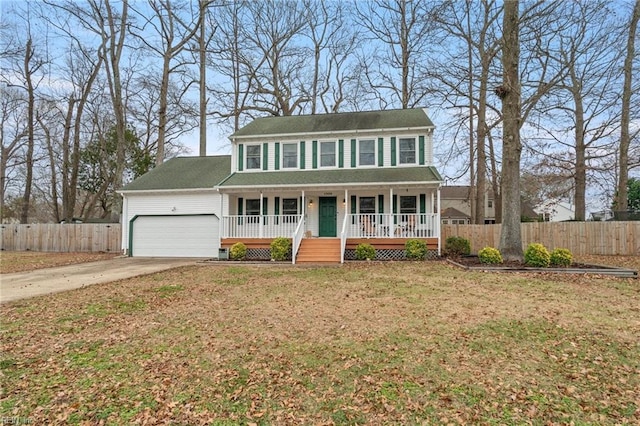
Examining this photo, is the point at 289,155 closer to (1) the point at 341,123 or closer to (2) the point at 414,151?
(1) the point at 341,123

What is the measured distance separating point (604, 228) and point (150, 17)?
26.3 m

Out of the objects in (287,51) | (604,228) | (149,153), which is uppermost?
(287,51)

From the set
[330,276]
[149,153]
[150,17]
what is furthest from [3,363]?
[149,153]

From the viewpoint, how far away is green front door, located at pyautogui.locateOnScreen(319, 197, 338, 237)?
14.8 m

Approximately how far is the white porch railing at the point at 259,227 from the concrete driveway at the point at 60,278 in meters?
3.56

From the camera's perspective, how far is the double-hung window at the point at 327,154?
1530cm

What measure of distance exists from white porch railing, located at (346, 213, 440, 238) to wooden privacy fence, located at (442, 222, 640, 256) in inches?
106

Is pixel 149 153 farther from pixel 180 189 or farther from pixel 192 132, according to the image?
pixel 180 189

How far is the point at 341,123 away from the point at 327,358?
527 inches

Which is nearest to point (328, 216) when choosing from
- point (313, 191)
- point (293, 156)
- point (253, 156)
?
point (313, 191)

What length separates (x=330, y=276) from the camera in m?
9.31

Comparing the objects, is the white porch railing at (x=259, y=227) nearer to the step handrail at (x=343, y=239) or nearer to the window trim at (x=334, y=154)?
the step handrail at (x=343, y=239)

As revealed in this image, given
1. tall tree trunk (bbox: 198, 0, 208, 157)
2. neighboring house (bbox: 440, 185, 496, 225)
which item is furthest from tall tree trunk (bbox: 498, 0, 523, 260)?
neighboring house (bbox: 440, 185, 496, 225)

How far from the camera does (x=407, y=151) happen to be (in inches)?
580
